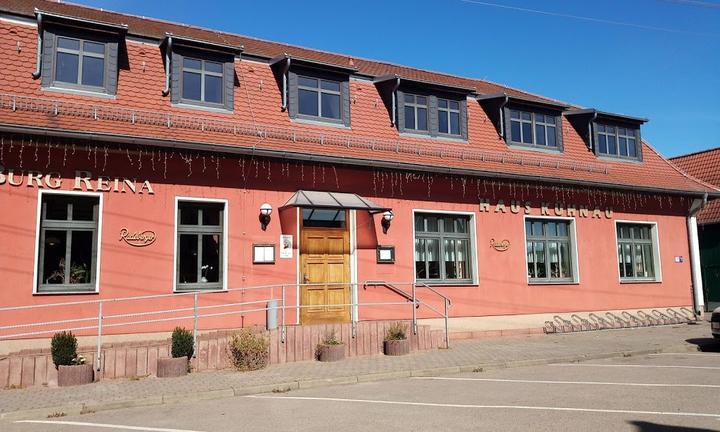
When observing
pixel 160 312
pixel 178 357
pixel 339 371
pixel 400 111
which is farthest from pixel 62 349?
pixel 400 111

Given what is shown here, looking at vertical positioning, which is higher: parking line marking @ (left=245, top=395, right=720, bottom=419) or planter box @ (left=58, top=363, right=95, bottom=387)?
planter box @ (left=58, top=363, right=95, bottom=387)

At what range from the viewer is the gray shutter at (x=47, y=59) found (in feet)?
37.4

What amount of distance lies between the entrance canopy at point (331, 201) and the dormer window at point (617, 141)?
8772 mm

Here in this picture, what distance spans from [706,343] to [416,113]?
8.82 meters

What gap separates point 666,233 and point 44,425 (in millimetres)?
17625

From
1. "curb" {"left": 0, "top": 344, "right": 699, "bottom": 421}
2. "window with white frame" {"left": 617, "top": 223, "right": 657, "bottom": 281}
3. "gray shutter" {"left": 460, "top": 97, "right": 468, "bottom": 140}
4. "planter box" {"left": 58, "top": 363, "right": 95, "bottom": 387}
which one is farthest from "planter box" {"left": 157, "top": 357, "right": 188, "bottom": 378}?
"window with white frame" {"left": 617, "top": 223, "right": 657, "bottom": 281}

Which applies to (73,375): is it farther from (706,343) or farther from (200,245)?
(706,343)

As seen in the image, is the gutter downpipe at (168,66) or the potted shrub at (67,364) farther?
the gutter downpipe at (168,66)

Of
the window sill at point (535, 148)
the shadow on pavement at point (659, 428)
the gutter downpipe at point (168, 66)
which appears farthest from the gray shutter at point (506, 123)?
the shadow on pavement at point (659, 428)

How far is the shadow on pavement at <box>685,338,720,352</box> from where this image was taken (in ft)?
43.1

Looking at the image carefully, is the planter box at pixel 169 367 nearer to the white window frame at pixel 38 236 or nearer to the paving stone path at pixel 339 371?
the paving stone path at pixel 339 371

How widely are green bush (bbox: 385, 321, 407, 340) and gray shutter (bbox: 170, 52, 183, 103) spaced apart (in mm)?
6645

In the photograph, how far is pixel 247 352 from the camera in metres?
10.3

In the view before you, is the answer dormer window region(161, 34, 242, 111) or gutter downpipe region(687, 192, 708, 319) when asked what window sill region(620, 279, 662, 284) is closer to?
gutter downpipe region(687, 192, 708, 319)
